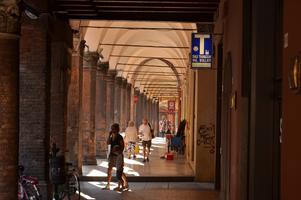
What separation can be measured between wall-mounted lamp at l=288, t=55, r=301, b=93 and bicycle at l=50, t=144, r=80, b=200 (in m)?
7.78

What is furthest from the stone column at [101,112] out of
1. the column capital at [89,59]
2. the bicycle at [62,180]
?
the bicycle at [62,180]

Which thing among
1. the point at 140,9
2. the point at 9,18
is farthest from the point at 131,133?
the point at 9,18

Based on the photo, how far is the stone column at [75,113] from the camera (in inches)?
711

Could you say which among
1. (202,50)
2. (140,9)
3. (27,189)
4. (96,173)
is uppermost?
(140,9)

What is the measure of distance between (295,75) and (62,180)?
26.0ft

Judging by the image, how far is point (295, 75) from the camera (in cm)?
448

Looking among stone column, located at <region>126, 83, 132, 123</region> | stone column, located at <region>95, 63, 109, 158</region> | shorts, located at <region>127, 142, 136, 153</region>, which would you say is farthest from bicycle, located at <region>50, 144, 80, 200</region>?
stone column, located at <region>126, 83, 132, 123</region>

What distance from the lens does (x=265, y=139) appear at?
6770 mm

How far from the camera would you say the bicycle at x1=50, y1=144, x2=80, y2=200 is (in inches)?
464

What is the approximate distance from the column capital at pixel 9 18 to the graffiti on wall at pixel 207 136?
9503 mm

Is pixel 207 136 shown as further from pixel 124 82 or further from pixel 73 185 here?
pixel 124 82

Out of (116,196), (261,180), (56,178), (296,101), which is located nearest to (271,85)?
(261,180)

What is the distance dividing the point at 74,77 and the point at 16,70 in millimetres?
9822

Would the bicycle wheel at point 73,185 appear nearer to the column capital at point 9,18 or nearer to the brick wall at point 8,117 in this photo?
the brick wall at point 8,117
